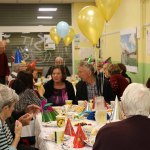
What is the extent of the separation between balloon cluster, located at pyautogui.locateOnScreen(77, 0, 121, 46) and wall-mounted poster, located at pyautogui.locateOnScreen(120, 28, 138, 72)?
2232 mm

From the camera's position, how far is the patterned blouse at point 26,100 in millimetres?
3754

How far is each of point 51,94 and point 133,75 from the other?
10.1 feet

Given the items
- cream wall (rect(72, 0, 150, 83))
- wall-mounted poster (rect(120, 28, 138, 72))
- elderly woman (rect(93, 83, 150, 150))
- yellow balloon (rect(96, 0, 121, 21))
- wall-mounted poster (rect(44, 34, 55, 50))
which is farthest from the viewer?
wall-mounted poster (rect(44, 34, 55, 50))

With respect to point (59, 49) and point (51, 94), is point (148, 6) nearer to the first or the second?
point (51, 94)

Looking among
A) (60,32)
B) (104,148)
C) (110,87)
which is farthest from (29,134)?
(60,32)

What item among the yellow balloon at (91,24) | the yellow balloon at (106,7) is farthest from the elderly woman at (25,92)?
the yellow balloon at (106,7)

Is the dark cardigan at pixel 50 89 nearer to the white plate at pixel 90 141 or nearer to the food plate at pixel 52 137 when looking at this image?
the food plate at pixel 52 137

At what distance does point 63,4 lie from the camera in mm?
9945

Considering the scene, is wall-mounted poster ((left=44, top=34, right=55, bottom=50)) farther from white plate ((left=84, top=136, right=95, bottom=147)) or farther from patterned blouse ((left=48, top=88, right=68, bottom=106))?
white plate ((left=84, top=136, right=95, bottom=147))

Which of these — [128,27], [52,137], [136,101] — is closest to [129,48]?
[128,27]

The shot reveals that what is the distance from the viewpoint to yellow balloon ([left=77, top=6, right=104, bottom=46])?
4395mm

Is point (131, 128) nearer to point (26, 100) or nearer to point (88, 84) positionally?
point (26, 100)

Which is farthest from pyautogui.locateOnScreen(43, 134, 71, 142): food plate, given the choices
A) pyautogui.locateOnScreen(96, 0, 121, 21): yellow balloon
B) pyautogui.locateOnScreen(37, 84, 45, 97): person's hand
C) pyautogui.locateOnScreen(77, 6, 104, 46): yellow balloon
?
pyautogui.locateOnScreen(96, 0, 121, 21): yellow balloon

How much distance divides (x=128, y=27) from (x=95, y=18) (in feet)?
10.2
